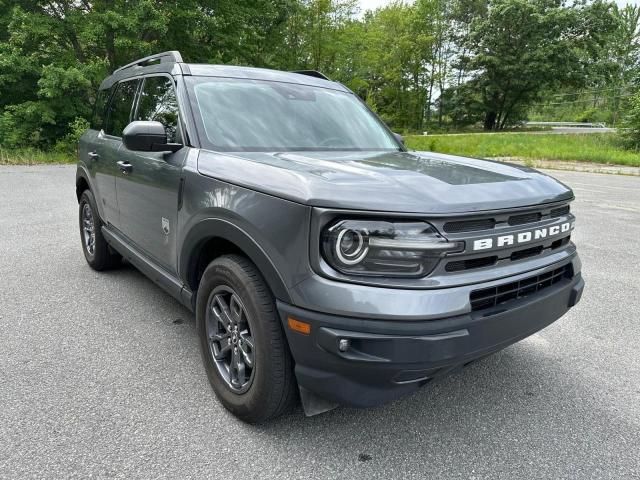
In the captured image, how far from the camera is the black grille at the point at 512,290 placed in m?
1.84

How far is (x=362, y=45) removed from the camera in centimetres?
3150

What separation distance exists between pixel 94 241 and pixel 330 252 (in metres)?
3.46

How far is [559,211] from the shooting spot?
91.3 inches

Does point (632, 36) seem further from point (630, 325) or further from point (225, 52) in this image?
point (630, 325)

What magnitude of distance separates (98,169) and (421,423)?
3.38 m

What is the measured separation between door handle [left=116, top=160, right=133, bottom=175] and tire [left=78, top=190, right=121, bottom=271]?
101 cm

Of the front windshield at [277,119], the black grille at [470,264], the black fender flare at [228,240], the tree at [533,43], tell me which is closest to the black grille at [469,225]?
the black grille at [470,264]

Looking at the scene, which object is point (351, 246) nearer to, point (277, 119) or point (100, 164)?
point (277, 119)

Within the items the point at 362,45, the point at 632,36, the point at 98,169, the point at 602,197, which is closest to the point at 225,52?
the point at 362,45

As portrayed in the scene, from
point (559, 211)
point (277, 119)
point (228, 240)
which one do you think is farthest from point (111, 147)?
point (559, 211)

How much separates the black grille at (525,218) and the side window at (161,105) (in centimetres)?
188

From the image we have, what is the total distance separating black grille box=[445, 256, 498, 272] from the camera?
1.82m

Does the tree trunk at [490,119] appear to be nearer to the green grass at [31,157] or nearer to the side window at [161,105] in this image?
the green grass at [31,157]

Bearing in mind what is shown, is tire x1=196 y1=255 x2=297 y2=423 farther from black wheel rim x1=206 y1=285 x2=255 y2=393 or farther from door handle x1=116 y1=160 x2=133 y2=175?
door handle x1=116 y1=160 x2=133 y2=175
